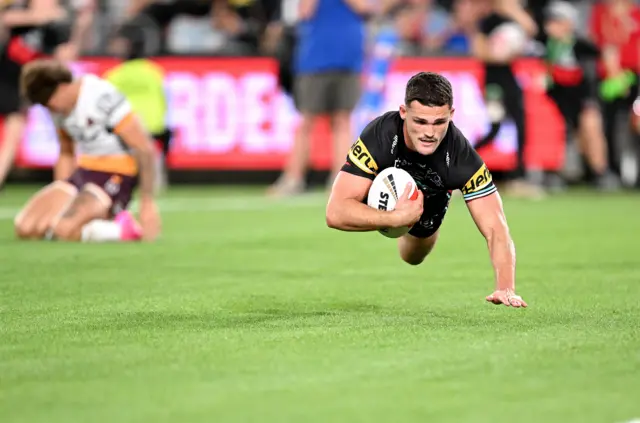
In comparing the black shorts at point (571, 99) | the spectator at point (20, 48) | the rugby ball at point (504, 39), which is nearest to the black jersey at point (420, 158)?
the spectator at point (20, 48)

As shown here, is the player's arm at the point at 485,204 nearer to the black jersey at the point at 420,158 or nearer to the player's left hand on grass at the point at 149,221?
the black jersey at the point at 420,158

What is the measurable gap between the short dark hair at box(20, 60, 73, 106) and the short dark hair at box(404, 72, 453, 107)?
4.47 meters

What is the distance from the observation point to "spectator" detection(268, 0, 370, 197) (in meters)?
15.0

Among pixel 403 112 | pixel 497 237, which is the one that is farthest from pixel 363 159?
pixel 497 237

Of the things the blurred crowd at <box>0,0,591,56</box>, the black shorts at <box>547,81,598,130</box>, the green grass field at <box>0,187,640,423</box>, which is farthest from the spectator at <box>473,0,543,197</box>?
the green grass field at <box>0,187,640,423</box>

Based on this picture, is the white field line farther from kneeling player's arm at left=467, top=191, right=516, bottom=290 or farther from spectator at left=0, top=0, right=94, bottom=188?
kneeling player's arm at left=467, top=191, right=516, bottom=290

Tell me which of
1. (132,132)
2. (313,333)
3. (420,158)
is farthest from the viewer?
(132,132)

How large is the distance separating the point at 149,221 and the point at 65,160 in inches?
Answer: 46.8

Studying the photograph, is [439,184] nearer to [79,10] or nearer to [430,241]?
[430,241]

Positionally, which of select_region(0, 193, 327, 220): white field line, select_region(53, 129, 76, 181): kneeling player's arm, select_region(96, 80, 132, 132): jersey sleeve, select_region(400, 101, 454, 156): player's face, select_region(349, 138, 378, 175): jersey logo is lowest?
select_region(0, 193, 327, 220): white field line

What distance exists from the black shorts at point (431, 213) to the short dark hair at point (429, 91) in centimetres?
78

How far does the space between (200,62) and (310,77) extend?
2.38 m

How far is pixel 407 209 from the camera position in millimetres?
6539

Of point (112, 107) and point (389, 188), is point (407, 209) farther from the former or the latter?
point (112, 107)
